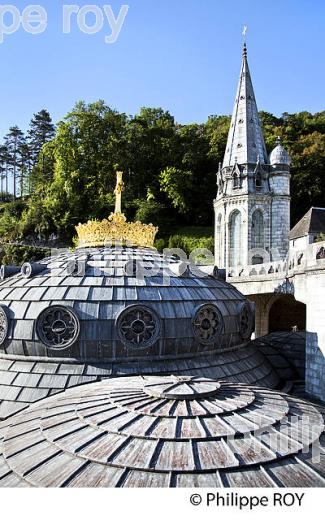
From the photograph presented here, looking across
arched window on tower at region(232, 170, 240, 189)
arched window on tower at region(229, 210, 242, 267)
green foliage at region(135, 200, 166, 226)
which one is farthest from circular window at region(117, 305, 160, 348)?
green foliage at region(135, 200, 166, 226)

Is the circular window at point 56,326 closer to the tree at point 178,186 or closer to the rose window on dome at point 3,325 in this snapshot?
the rose window on dome at point 3,325

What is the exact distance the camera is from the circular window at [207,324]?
501 inches

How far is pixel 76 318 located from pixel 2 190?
3666 inches

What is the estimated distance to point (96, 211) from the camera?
58562 millimetres

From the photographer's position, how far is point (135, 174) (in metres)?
63.9

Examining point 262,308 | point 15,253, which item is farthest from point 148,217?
point 262,308

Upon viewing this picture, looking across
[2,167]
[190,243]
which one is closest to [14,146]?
[2,167]

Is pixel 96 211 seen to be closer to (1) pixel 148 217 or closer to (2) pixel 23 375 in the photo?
(1) pixel 148 217

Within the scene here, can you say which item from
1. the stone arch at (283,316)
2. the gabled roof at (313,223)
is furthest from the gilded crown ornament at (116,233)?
the stone arch at (283,316)

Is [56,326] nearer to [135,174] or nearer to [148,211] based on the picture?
[148,211]

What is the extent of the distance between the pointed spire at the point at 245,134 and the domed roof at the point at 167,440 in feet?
122

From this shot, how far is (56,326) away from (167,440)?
5.99 meters

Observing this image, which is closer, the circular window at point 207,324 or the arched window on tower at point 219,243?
the circular window at point 207,324

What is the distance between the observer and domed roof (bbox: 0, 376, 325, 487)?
6.38 metres
